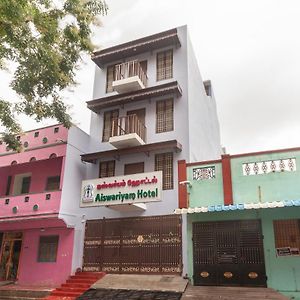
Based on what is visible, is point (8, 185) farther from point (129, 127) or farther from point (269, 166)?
point (269, 166)

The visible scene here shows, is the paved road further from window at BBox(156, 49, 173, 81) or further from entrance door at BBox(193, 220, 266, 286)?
window at BBox(156, 49, 173, 81)

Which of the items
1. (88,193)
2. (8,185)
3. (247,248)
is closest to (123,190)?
(88,193)

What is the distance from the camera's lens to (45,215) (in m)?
16.0

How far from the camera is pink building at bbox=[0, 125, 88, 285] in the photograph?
16359 mm

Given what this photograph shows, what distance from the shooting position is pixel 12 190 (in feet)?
66.5

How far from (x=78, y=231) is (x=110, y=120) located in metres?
6.53

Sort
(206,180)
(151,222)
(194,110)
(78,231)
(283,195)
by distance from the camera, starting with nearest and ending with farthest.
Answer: (283,195)
(206,180)
(151,222)
(78,231)
(194,110)

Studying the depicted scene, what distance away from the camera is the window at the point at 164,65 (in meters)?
18.7

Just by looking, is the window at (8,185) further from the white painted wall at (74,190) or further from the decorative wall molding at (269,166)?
the decorative wall molding at (269,166)

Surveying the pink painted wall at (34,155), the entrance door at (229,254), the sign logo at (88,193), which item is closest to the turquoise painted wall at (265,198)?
the entrance door at (229,254)

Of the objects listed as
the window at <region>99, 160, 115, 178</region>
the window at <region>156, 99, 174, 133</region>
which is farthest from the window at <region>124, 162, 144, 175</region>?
the window at <region>156, 99, 174, 133</region>

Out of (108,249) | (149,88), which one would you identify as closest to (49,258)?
(108,249)

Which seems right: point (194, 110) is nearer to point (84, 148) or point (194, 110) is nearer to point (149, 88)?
point (149, 88)

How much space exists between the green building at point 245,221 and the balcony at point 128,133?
389cm
